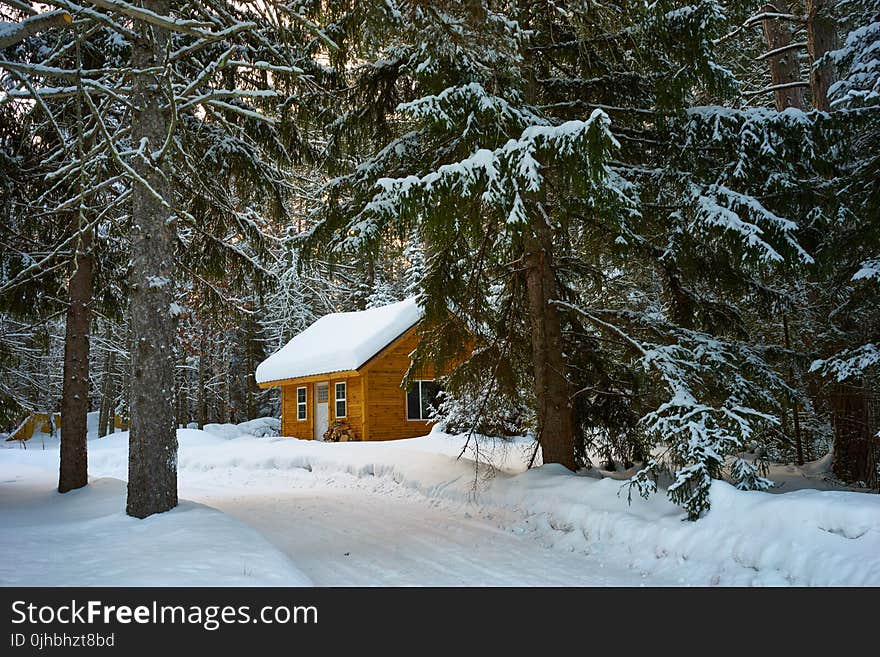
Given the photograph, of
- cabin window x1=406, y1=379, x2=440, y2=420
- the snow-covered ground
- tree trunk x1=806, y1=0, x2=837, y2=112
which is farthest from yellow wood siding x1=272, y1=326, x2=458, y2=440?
tree trunk x1=806, y1=0, x2=837, y2=112

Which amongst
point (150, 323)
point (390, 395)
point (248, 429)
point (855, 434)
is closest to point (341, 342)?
point (390, 395)

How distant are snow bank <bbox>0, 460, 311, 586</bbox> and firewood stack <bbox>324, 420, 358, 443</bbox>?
1304 cm

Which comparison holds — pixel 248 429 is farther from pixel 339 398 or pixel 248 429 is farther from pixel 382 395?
pixel 382 395

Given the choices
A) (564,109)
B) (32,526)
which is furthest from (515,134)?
(32,526)

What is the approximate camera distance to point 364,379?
21.6 m

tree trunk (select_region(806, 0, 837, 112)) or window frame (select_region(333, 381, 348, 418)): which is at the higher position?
tree trunk (select_region(806, 0, 837, 112))

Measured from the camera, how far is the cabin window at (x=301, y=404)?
25.4m

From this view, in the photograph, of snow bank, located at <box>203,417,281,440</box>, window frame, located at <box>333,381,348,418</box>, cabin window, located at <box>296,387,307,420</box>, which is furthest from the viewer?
snow bank, located at <box>203,417,281,440</box>

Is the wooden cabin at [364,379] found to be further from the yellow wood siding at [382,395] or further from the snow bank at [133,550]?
the snow bank at [133,550]

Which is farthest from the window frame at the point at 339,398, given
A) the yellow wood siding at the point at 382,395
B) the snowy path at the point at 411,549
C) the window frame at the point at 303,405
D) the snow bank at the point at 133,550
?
the snow bank at the point at 133,550

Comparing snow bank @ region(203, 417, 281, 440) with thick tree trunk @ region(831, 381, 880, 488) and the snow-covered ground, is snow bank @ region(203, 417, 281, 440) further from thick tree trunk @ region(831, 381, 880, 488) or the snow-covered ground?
thick tree trunk @ region(831, 381, 880, 488)

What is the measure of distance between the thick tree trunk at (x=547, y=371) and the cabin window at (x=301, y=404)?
1695cm

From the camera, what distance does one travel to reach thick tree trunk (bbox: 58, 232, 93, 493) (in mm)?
10641
